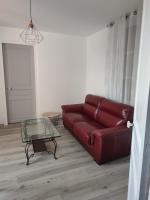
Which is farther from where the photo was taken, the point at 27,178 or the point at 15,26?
the point at 15,26

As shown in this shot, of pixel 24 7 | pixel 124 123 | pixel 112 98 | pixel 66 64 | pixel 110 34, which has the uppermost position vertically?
pixel 24 7

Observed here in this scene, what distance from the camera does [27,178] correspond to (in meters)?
2.08

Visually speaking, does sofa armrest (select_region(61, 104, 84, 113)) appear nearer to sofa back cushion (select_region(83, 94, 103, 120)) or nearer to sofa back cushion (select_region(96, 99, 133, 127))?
sofa back cushion (select_region(83, 94, 103, 120))

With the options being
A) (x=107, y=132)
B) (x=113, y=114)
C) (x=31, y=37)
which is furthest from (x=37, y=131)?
(x=31, y=37)

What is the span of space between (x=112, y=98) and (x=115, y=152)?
1.33 meters

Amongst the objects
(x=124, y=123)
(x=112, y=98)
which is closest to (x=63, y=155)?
(x=124, y=123)

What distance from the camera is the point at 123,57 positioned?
9.73 feet

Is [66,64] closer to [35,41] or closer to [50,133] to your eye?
[35,41]

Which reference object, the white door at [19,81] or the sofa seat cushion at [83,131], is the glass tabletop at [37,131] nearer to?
the sofa seat cushion at [83,131]

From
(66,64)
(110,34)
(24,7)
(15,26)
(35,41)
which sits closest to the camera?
(24,7)

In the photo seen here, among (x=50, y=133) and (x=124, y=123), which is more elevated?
(x=124, y=123)

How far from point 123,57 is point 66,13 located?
136cm

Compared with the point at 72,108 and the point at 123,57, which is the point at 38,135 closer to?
the point at 72,108

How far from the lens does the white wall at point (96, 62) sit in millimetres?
3793
